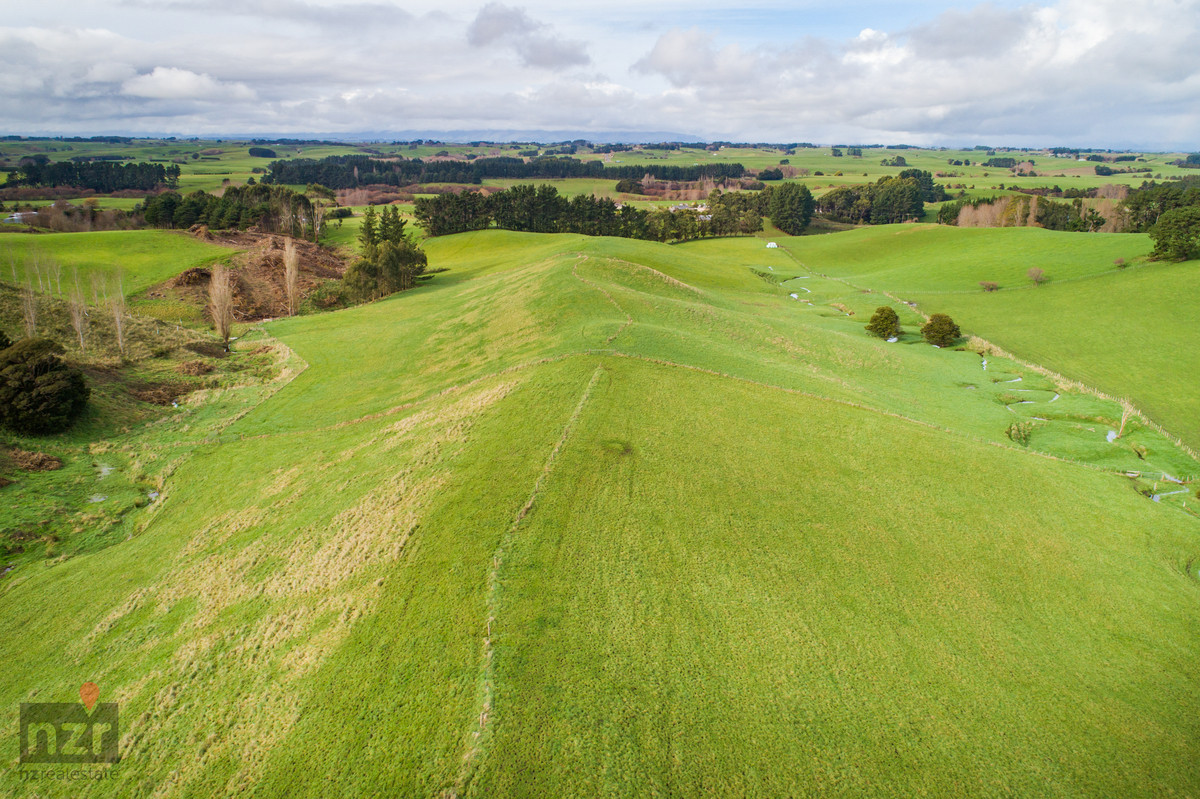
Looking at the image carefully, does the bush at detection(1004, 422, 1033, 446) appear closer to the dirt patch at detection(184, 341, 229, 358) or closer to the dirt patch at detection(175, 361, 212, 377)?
the dirt patch at detection(175, 361, 212, 377)

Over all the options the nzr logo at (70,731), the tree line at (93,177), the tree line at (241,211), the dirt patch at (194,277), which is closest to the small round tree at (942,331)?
the nzr logo at (70,731)

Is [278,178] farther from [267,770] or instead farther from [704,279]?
→ [267,770]

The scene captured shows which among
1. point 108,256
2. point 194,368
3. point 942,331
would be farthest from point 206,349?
point 942,331

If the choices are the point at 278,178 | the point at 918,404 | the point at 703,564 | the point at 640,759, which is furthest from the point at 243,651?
the point at 278,178

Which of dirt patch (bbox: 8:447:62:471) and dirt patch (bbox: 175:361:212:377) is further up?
dirt patch (bbox: 175:361:212:377)

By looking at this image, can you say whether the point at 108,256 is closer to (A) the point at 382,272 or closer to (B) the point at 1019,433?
(A) the point at 382,272

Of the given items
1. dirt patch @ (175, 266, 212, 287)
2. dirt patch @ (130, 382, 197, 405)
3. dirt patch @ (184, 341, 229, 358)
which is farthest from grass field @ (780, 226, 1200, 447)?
dirt patch @ (175, 266, 212, 287)
